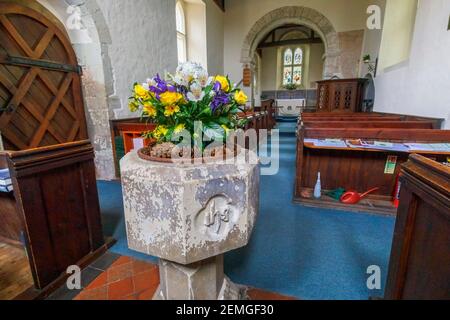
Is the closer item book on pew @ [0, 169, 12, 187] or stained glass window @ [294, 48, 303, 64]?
book on pew @ [0, 169, 12, 187]

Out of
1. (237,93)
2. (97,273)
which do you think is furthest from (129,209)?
(97,273)

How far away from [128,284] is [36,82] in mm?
2693

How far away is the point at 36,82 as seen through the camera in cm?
274

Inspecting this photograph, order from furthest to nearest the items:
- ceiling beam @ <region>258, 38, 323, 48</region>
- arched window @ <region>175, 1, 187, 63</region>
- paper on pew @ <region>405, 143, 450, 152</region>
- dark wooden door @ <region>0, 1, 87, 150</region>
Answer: ceiling beam @ <region>258, 38, 323, 48</region>
arched window @ <region>175, 1, 187, 63</region>
dark wooden door @ <region>0, 1, 87, 150</region>
paper on pew @ <region>405, 143, 450, 152</region>

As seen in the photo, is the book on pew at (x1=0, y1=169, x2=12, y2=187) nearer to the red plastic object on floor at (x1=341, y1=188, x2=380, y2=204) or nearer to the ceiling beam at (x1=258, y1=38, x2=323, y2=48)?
the red plastic object on floor at (x1=341, y1=188, x2=380, y2=204)

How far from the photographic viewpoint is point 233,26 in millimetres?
7984

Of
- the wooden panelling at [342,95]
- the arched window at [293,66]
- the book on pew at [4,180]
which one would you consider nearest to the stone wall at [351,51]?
the wooden panelling at [342,95]

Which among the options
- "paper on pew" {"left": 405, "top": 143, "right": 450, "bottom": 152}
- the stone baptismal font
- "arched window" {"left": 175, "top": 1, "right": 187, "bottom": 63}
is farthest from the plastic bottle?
"arched window" {"left": 175, "top": 1, "right": 187, "bottom": 63}

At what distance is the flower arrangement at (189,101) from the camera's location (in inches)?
37.5

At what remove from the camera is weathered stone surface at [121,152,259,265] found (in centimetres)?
83

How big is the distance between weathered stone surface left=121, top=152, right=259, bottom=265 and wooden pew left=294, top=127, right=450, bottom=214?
5.52ft

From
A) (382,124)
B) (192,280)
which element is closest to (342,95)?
(382,124)

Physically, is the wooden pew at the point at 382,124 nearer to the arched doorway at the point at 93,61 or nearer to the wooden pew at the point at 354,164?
the wooden pew at the point at 354,164
